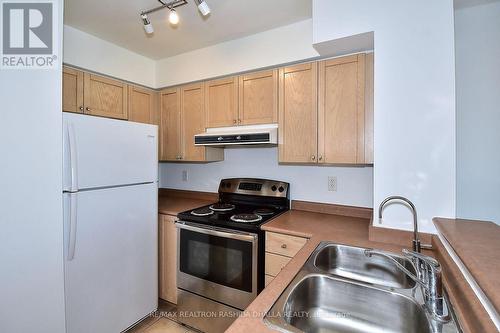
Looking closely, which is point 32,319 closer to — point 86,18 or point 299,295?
point 299,295

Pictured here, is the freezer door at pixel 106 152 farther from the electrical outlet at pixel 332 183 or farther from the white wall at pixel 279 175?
the electrical outlet at pixel 332 183

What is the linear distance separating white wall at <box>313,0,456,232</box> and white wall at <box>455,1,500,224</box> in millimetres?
438

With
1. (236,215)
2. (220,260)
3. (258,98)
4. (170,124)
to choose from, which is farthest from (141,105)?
(220,260)

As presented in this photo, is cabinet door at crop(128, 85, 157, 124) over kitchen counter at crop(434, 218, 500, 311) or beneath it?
over

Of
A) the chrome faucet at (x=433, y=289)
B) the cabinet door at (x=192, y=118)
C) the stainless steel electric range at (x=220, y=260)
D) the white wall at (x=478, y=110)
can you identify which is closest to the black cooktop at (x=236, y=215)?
the stainless steel electric range at (x=220, y=260)

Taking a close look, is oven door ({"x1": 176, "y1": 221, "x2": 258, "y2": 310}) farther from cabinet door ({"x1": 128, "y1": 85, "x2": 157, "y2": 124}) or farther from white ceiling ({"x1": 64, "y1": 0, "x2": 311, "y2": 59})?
white ceiling ({"x1": 64, "y1": 0, "x2": 311, "y2": 59})

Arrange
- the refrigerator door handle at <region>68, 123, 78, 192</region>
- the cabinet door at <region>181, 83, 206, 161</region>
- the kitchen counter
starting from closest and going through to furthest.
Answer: the kitchen counter, the refrigerator door handle at <region>68, 123, 78, 192</region>, the cabinet door at <region>181, 83, 206, 161</region>

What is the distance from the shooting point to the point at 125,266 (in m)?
1.90

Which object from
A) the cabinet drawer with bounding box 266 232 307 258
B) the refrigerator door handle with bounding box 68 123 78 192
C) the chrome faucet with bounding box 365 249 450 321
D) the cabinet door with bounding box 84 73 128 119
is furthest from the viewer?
the cabinet door with bounding box 84 73 128 119

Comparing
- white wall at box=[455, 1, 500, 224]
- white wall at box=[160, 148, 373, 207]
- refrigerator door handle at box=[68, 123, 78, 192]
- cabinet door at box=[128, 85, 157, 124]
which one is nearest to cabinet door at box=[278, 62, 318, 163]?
white wall at box=[160, 148, 373, 207]

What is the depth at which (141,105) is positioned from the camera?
2670 mm

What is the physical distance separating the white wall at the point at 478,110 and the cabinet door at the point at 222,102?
1646 mm

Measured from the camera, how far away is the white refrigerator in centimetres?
154

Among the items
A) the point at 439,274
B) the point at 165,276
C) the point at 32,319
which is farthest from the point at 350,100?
the point at 32,319
